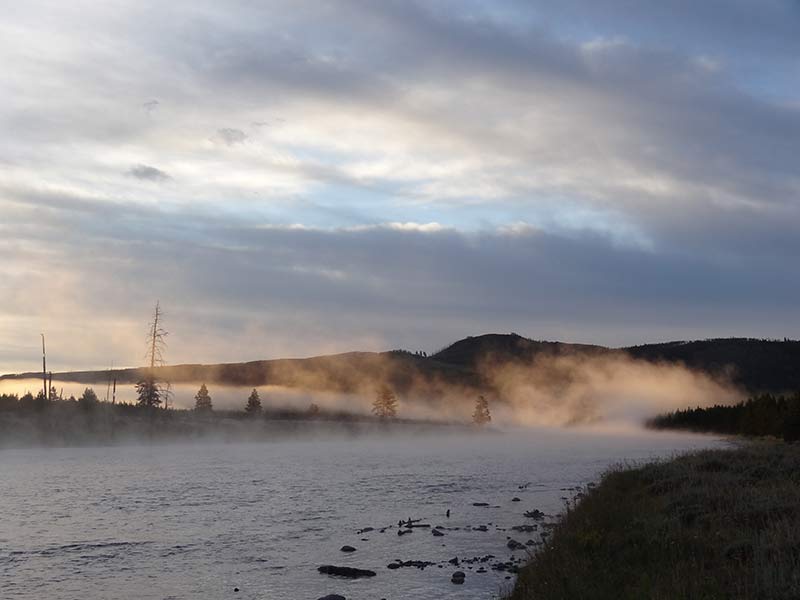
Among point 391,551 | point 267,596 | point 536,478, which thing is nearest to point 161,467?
point 536,478

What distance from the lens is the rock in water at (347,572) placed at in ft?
108

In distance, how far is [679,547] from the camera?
25875mm

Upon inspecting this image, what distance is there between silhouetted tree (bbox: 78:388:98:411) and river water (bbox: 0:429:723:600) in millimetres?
62965

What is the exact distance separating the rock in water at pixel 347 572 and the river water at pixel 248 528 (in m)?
0.54

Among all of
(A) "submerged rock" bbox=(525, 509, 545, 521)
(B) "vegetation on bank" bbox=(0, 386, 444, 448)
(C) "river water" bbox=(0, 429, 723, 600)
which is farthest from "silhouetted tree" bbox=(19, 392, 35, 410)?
(A) "submerged rock" bbox=(525, 509, 545, 521)

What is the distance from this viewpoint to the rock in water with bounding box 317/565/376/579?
33.0 m

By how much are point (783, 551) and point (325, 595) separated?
627 inches

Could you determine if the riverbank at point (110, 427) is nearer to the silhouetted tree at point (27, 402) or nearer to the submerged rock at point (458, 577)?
the silhouetted tree at point (27, 402)

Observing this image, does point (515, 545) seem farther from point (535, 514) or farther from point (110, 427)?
point (110, 427)

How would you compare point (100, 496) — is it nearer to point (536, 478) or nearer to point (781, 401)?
point (536, 478)

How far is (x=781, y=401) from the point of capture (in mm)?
166250

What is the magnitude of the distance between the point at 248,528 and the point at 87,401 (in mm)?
119778

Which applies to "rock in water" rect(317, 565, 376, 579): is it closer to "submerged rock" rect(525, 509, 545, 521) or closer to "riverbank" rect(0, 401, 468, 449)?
"submerged rock" rect(525, 509, 545, 521)

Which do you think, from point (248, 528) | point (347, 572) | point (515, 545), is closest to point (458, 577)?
point (347, 572)
